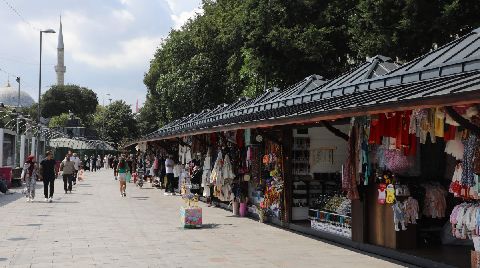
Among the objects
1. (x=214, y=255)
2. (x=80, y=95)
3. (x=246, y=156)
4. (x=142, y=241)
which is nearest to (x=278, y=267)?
(x=214, y=255)

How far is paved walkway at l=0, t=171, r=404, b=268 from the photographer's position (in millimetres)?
8945

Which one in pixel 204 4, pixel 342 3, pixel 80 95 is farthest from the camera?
pixel 80 95

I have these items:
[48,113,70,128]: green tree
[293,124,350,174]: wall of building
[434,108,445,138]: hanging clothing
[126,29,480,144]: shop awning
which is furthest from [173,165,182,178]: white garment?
[48,113,70,128]: green tree

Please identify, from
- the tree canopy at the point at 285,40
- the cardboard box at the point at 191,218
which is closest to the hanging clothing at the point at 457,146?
the cardboard box at the point at 191,218

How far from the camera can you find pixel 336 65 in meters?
33.1

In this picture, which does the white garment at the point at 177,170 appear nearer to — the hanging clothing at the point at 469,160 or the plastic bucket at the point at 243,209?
the plastic bucket at the point at 243,209

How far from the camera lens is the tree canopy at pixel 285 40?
23938 mm

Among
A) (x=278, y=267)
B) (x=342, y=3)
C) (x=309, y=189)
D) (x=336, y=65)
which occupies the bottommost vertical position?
(x=278, y=267)

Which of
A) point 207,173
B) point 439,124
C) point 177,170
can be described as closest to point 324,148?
point 207,173

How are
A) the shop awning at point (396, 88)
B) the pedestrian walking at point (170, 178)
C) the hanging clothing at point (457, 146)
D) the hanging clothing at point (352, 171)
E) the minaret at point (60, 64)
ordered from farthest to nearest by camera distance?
the minaret at point (60, 64) → the pedestrian walking at point (170, 178) → the hanging clothing at point (352, 171) → the hanging clothing at point (457, 146) → the shop awning at point (396, 88)

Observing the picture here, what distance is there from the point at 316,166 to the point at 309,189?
59cm

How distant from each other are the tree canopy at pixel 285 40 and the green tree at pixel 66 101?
54.4 meters

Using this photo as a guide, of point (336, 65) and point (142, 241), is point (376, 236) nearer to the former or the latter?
point (142, 241)

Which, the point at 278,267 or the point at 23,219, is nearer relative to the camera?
the point at 278,267
